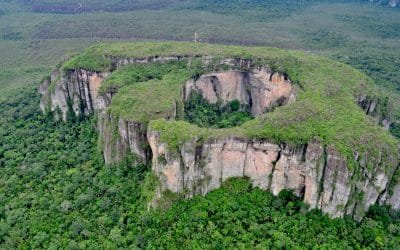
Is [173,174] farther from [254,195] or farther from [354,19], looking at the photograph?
[354,19]

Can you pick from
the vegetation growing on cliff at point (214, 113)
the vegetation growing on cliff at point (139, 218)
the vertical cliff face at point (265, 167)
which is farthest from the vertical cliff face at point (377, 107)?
the vegetation growing on cliff at point (139, 218)

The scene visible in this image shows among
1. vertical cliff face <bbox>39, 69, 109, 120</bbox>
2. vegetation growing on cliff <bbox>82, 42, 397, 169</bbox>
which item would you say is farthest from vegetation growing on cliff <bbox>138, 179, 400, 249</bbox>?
vertical cliff face <bbox>39, 69, 109, 120</bbox>

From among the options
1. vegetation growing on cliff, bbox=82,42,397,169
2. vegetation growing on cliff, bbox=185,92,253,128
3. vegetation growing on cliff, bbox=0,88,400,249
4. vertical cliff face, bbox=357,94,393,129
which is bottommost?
vegetation growing on cliff, bbox=0,88,400,249

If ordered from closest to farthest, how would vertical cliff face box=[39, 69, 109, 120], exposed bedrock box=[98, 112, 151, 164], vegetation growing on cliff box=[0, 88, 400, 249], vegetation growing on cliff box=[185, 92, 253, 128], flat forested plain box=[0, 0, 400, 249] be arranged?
vegetation growing on cliff box=[0, 88, 400, 249] < flat forested plain box=[0, 0, 400, 249] < exposed bedrock box=[98, 112, 151, 164] < vegetation growing on cliff box=[185, 92, 253, 128] < vertical cliff face box=[39, 69, 109, 120]

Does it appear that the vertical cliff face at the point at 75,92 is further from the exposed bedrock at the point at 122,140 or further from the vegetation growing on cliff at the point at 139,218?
the vegetation growing on cliff at the point at 139,218

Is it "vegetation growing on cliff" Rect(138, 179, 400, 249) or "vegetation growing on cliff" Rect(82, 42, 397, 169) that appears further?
"vegetation growing on cliff" Rect(82, 42, 397, 169)

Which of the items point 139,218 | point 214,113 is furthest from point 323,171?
point 214,113

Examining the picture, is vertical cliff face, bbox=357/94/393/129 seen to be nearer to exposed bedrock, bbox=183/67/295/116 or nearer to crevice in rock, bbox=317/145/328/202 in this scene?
exposed bedrock, bbox=183/67/295/116
